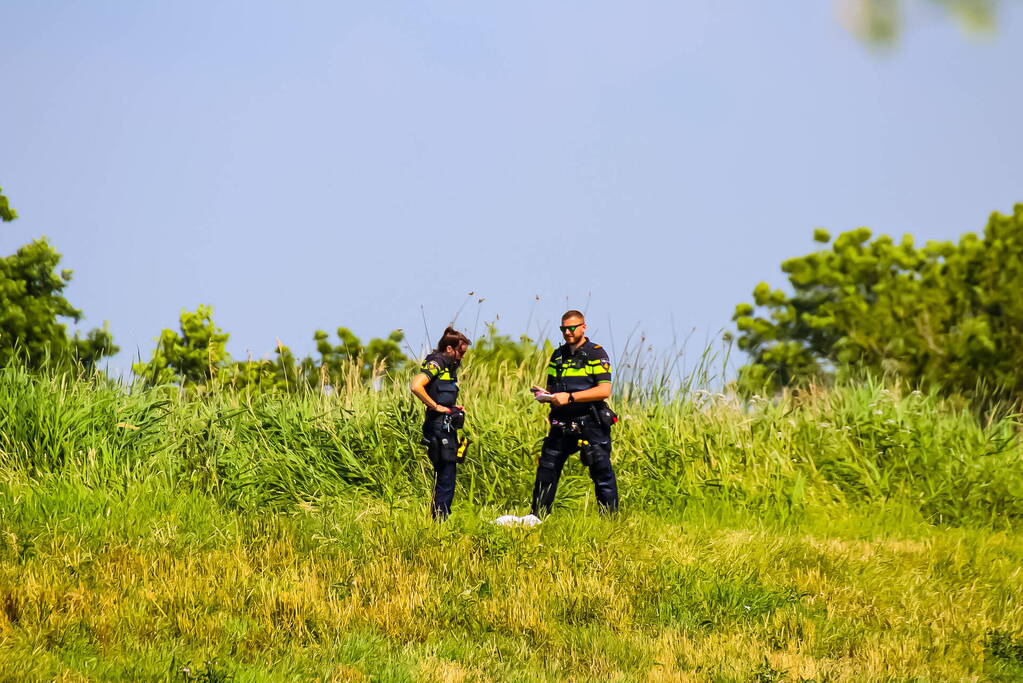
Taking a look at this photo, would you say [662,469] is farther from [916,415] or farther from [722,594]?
[722,594]

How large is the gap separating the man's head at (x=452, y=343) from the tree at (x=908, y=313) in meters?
14.7

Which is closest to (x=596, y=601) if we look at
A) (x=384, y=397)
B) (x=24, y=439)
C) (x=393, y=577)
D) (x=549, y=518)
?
(x=393, y=577)

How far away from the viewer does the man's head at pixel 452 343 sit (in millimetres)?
10250

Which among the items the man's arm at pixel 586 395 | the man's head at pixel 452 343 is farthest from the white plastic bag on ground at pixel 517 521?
the man's head at pixel 452 343

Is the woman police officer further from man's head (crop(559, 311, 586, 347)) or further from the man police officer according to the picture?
man's head (crop(559, 311, 586, 347))

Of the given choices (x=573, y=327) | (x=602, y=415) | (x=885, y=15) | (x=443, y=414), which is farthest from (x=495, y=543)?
(x=885, y=15)

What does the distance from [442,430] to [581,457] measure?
50.9 inches

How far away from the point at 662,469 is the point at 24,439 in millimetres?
6460

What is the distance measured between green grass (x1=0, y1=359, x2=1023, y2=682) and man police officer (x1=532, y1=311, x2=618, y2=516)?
52cm

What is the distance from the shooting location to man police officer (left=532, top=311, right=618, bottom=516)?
10219mm

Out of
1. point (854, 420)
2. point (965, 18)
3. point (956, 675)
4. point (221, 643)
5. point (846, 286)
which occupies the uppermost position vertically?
point (846, 286)

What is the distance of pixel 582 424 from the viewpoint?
10312 millimetres

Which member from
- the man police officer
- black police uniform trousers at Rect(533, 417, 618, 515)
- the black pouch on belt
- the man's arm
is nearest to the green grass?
black police uniform trousers at Rect(533, 417, 618, 515)

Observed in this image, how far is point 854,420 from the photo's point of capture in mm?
13453
